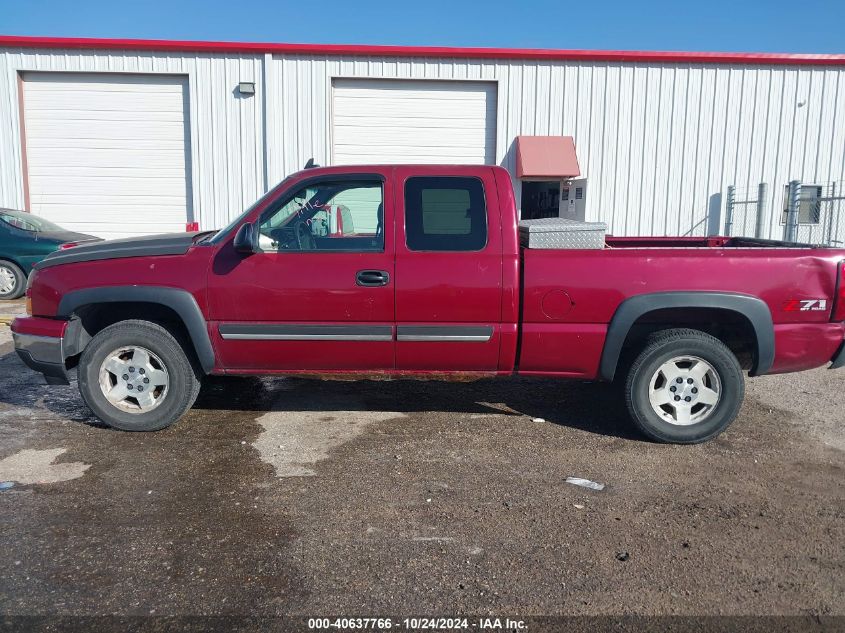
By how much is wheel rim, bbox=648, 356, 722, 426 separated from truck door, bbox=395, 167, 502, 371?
1.17 meters

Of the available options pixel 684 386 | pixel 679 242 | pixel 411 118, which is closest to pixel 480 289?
pixel 684 386

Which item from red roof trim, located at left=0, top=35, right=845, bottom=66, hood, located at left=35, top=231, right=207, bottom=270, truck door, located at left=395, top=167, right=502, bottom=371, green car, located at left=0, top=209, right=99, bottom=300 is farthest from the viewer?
red roof trim, located at left=0, top=35, right=845, bottom=66

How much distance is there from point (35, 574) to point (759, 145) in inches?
613

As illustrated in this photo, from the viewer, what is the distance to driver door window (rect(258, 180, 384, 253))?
466 centimetres

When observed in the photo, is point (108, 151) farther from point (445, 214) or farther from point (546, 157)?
point (445, 214)

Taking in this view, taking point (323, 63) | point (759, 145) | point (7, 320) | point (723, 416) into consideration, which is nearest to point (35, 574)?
point (723, 416)

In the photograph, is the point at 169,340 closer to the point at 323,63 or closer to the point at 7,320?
the point at 7,320

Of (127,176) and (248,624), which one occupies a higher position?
(127,176)

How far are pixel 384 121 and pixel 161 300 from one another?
10.6 metres

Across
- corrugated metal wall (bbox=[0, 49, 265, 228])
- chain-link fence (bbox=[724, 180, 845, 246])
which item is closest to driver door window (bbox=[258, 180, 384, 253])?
corrugated metal wall (bbox=[0, 49, 265, 228])

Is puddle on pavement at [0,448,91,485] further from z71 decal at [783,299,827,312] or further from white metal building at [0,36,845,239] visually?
white metal building at [0,36,845,239]

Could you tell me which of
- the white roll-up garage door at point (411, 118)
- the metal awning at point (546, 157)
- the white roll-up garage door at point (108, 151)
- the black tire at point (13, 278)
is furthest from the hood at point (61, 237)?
the metal awning at point (546, 157)

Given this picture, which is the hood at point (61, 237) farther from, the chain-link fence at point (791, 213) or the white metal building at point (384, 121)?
the chain-link fence at point (791, 213)

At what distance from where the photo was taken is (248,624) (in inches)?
105
